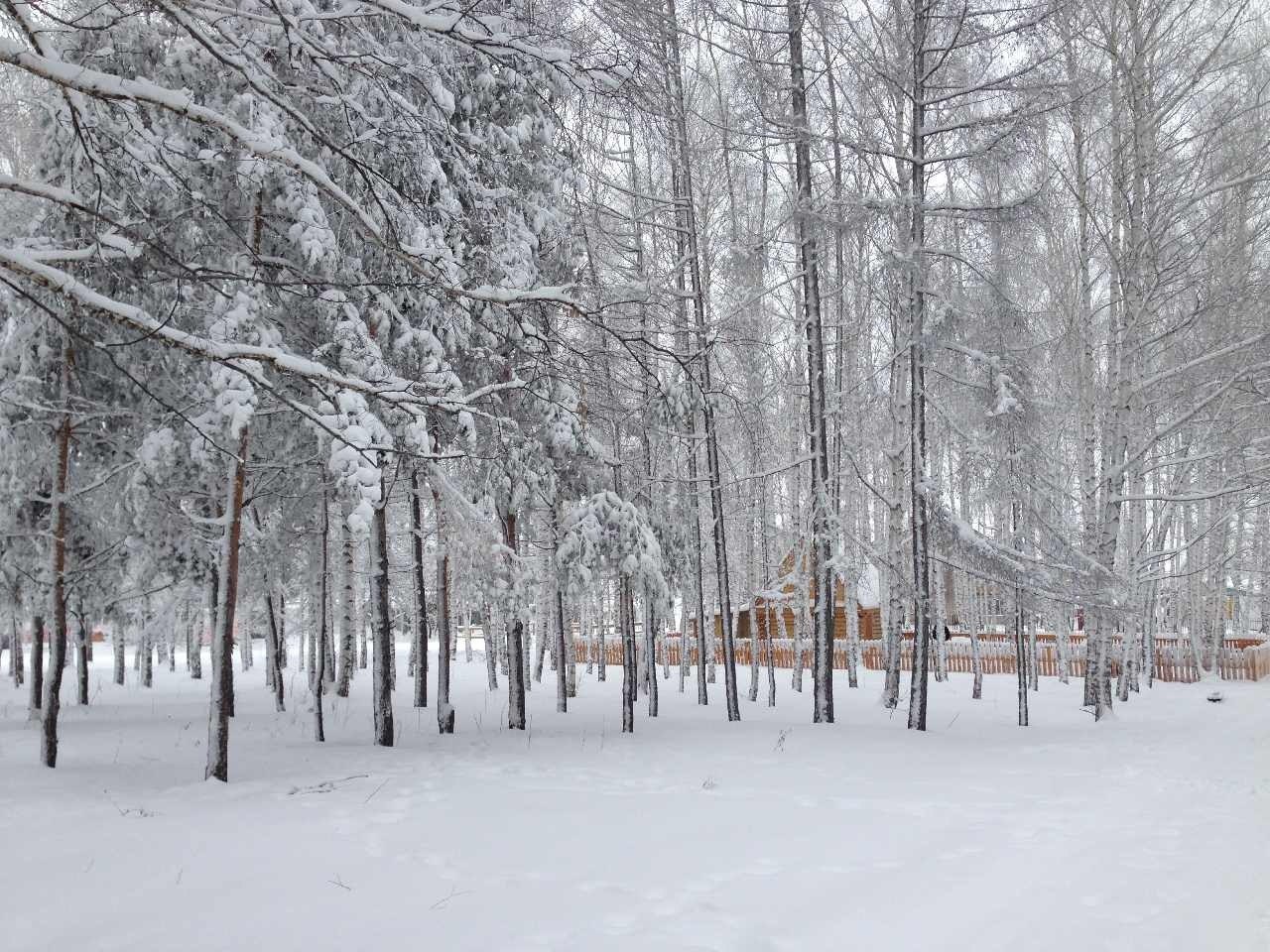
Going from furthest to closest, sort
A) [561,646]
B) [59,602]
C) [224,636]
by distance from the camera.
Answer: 1. [561,646]
2. [59,602]
3. [224,636]

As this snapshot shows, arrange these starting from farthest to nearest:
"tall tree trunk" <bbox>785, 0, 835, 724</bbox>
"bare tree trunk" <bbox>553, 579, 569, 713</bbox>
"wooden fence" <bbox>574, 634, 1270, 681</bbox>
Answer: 1. "wooden fence" <bbox>574, 634, 1270, 681</bbox>
2. "bare tree trunk" <bbox>553, 579, 569, 713</bbox>
3. "tall tree trunk" <bbox>785, 0, 835, 724</bbox>

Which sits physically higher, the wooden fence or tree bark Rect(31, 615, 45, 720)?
tree bark Rect(31, 615, 45, 720)

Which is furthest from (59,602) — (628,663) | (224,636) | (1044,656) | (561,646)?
(1044,656)

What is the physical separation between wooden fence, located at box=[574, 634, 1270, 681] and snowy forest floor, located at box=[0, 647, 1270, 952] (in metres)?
9.76

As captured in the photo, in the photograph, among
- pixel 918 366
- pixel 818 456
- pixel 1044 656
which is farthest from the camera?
pixel 1044 656

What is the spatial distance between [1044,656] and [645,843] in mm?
23803

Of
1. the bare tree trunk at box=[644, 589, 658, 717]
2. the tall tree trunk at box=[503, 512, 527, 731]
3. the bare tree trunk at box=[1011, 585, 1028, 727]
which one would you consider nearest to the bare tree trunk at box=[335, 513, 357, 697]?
the tall tree trunk at box=[503, 512, 527, 731]

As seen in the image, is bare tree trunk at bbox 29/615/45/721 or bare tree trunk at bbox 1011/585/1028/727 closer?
bare tree trunk at bbox 29/615/45/721

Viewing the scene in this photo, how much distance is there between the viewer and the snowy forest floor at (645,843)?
4027 mm

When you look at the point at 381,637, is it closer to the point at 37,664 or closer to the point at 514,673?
the point at 514,673

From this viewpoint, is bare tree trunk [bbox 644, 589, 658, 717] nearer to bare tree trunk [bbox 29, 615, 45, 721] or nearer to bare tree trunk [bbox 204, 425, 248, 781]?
→ bare tree trunk [bbox 204, 425, 248, 781]

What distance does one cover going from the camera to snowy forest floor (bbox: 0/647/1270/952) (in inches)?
159

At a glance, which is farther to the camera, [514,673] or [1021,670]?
[1021,670]

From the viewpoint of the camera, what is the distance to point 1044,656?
25844 mm
